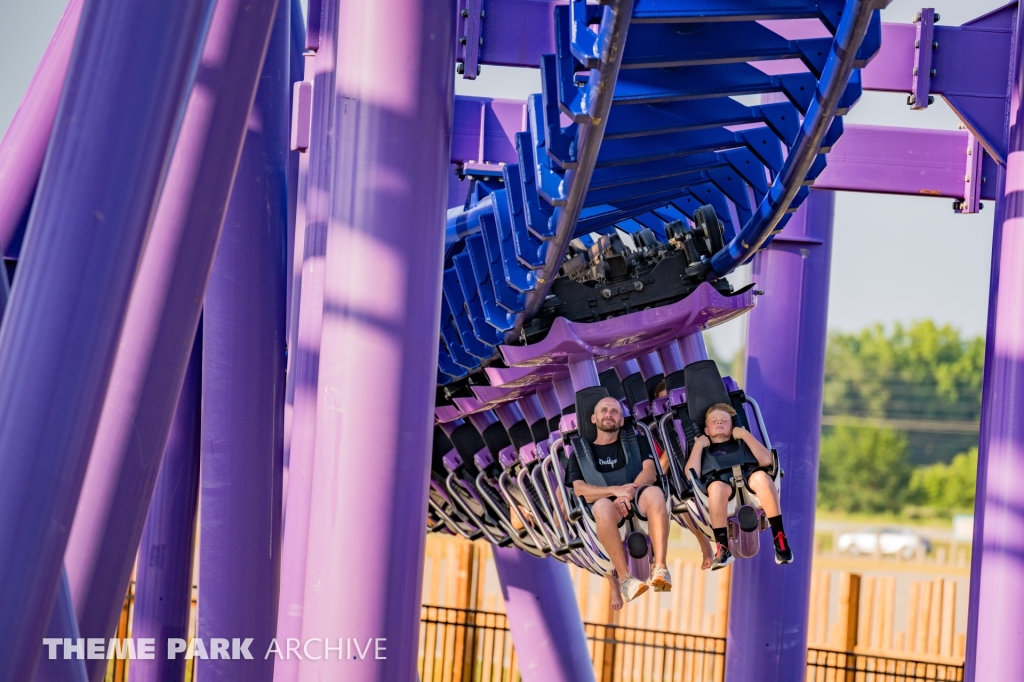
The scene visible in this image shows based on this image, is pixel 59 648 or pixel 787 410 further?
pixel 787 410

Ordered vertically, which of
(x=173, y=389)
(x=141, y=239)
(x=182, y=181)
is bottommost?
(x=173, y=389)

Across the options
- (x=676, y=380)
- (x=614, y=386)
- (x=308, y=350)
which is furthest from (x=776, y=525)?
(x=308, y=350)

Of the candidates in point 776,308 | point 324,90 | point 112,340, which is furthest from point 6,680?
point 776,308

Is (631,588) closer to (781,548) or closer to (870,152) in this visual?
(781,548)

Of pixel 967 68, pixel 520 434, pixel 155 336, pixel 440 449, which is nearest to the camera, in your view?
pixel 155 336

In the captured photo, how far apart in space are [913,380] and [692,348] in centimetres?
4396

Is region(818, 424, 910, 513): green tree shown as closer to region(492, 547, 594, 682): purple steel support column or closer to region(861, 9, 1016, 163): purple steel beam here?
region(492, 547, 594, 682): purple steel support column

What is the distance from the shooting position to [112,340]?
11.1ft

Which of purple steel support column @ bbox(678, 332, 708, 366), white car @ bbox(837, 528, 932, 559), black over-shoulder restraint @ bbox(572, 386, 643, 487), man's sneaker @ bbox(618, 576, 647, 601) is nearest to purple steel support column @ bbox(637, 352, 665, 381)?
purple steel support column @ bbox(678, 332, 708, 366)

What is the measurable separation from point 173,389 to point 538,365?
2124 millimetres

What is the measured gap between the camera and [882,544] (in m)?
34.2

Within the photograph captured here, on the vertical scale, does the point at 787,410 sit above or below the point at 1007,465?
above

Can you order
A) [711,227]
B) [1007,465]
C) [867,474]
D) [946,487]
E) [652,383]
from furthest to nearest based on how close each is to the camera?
1. [867,474]
2. [946,487]
3. [652,383]
4. [711,227]
5. [1007,465]

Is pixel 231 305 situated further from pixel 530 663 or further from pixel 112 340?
pixel 530 663
